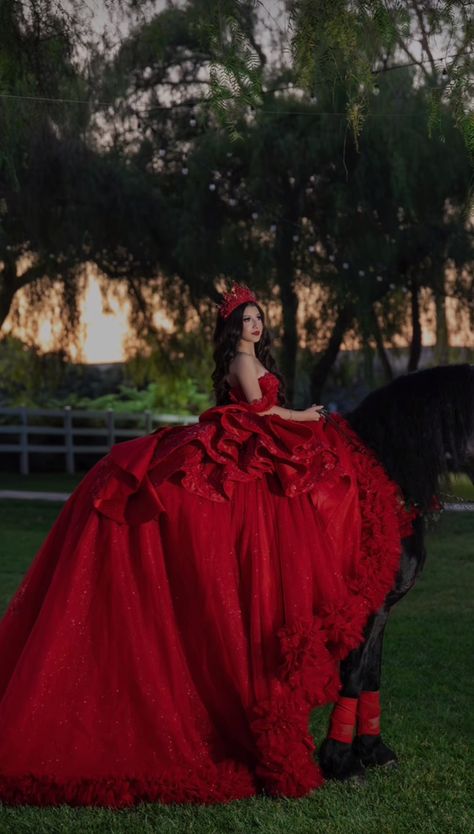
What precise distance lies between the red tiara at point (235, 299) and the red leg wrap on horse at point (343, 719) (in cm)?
151

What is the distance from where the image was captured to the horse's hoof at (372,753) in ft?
13.7

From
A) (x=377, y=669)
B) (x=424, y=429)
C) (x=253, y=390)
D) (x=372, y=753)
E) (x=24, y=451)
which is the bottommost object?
(x=24, y=451)

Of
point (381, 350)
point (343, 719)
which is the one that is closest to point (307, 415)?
point (343, 719)

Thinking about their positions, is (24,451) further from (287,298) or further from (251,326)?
(251,326)

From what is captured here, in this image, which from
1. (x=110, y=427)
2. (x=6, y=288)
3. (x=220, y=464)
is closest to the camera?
(x=220, y=464)

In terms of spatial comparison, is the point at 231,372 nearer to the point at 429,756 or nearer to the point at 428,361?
the point at 429,756

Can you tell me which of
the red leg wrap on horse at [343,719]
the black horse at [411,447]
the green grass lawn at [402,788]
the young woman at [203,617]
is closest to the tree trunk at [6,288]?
the green grass lawn at [402,788]

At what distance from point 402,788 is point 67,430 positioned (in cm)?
1574

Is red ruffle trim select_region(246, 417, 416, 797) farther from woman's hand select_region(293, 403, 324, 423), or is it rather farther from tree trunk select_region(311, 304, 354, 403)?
tree trunk select_region(311, 304, 354, 403)

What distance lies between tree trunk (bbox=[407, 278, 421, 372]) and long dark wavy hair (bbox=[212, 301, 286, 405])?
937 cm

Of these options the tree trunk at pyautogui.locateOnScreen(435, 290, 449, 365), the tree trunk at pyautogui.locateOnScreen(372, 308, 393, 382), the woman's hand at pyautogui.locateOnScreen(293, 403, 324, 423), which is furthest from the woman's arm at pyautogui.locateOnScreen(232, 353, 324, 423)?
the tree trunk at pyautogui.locateOnScreen(435, 290, 449, 365)

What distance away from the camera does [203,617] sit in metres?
3.81

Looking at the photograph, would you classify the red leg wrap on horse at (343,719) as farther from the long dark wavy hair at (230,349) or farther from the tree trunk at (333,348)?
the tree trunk at (333,348)

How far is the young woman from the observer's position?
371cm
